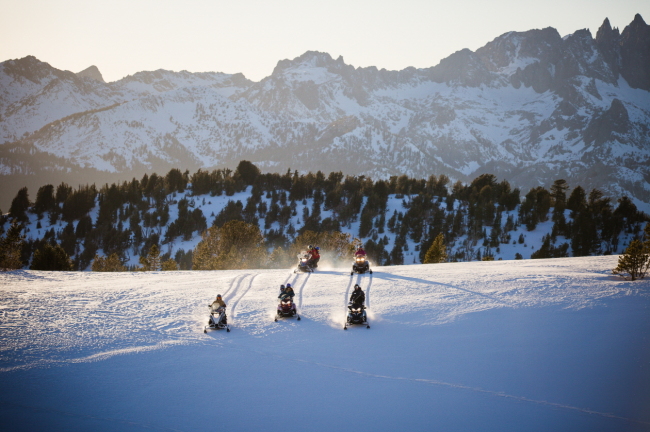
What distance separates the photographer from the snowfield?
38.2ft

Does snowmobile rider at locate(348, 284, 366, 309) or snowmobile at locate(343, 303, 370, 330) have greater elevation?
snowmobile rider at locate(348, 284, 366, 309)

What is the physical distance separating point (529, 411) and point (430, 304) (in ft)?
28.3

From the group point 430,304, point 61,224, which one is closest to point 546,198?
point 430,304

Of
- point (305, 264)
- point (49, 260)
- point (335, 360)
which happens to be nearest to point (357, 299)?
point (335, 360)

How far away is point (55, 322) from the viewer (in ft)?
59.5

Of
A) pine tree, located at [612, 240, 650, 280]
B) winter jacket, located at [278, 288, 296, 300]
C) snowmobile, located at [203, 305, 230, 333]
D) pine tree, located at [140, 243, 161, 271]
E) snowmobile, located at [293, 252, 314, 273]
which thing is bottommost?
pine tree, located at [140, 243, 161, 271]

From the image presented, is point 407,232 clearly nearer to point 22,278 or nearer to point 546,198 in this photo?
point 546,198

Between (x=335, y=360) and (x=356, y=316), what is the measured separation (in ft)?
11.3

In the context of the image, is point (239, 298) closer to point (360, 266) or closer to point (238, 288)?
point (238, 288)

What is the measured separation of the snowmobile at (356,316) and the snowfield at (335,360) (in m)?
0.49

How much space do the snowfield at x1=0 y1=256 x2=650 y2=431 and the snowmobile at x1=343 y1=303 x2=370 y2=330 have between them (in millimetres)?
489

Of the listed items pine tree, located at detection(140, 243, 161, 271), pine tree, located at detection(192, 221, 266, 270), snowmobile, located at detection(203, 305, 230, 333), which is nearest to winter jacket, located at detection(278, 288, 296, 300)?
snowmobile, located at detection(203, 305, 230, 333)

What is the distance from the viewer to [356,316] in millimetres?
17891

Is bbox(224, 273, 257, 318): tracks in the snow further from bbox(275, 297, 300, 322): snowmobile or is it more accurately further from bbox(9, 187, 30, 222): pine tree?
bbox(9, 187, 30, 222): pine tree
